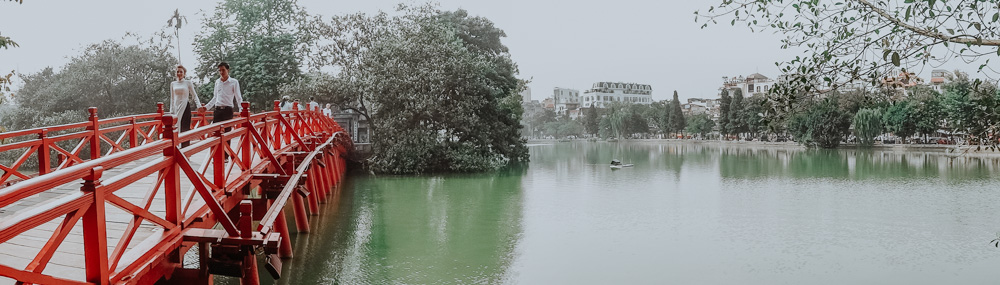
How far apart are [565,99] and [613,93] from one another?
13.7m

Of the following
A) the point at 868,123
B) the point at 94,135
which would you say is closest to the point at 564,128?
the point at 868,123

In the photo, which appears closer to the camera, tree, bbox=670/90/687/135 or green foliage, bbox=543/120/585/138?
tree, bbox=670/90/687/135

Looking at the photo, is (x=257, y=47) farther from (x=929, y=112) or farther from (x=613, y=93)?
(x=613, y=93)

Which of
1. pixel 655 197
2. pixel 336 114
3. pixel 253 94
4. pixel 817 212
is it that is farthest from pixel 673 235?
pixel 253 94

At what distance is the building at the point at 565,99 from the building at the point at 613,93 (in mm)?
3015

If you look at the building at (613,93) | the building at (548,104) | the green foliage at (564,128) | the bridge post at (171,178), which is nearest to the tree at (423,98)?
the bridge post at (171,178)

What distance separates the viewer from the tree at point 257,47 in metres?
28.4

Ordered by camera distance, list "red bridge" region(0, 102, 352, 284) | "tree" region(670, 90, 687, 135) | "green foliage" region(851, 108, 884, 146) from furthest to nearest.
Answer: "tree" region(670, 90, 687, 135) < "green foliage" region(851, 108, 884, 146) < "red bridge" region(0, 102, 352, 284)

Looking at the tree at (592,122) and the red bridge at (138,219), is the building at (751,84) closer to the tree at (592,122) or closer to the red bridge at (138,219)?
the tree at (592,122)

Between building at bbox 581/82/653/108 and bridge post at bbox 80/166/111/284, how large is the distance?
11480 centimetres

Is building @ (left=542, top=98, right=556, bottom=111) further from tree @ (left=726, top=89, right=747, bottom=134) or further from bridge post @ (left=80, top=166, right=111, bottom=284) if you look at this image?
bridge post @ (left=80, top=166, right=111, bottom=284)

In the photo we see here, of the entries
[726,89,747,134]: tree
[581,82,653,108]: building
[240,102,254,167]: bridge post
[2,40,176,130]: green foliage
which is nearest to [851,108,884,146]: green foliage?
[726,89,747,134]: tree

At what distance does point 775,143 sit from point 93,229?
5611 cm

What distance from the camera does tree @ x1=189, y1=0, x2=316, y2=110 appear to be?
2838 cm
